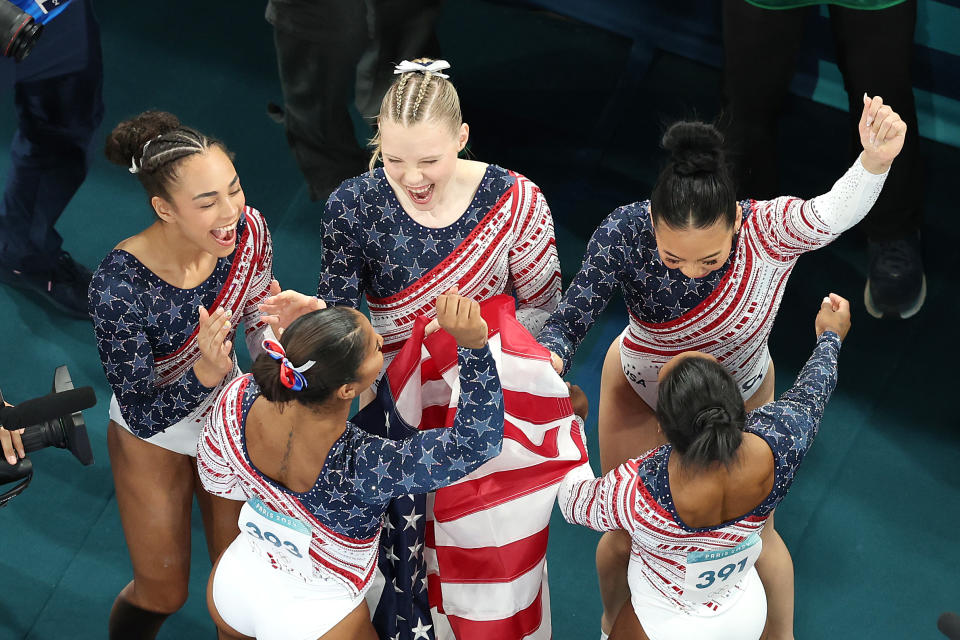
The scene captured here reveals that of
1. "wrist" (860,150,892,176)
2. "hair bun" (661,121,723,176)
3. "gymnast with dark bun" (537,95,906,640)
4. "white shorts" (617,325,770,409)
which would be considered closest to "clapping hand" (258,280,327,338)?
"gymnast with dark bun" (537,95,906,640)

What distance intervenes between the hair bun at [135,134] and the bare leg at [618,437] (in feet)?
4.52

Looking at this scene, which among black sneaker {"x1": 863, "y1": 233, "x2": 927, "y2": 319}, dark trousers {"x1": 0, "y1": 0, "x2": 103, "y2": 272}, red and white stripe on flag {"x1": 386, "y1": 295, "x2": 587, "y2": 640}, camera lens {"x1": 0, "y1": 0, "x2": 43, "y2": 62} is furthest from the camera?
black sneaker {"x1": 863, "y1": 233, "x2": 927, "y2": 319}

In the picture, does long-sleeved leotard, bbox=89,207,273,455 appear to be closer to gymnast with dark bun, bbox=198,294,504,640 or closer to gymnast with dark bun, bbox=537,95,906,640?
gymnast with dark bun, bbox=198,294,504,640

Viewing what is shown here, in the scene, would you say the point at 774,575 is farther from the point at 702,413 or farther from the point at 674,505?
the point at 702,413

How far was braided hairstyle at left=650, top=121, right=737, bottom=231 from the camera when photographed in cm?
269

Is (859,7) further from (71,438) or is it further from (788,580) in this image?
(71,438)

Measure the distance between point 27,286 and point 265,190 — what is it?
1.05m

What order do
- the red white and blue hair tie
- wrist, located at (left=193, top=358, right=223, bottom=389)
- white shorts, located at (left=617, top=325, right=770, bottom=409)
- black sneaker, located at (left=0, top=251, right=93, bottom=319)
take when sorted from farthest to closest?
black sneaker, located at (left=0, top=251, right=93, bottom=319) → white shorts, located at (left=617, top=325, right=770, bottom=409) → wrist, located at (left=193, top=358, right=223, bottom=389) → the red white and blue hair tie

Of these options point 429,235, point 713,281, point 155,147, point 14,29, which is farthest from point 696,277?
point 14,29

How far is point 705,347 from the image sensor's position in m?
3.07

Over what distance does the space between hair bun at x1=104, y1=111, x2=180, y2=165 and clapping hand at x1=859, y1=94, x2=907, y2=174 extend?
1734 mm

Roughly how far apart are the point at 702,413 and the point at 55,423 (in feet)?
5.13

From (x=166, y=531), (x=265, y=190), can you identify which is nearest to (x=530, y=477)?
(x=166, y=531)

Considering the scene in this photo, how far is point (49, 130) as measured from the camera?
4.31 metres
